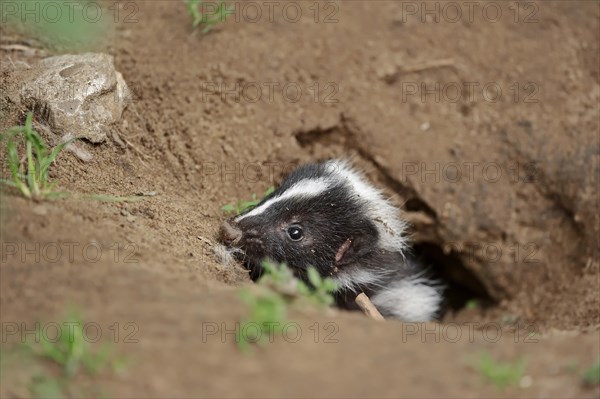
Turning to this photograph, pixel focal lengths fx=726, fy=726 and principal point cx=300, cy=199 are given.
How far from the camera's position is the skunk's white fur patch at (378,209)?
575 centimetres

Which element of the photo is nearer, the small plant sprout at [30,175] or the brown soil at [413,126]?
the small plant sprout at [30,175]

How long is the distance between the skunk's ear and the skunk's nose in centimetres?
88

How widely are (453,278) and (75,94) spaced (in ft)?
14.5

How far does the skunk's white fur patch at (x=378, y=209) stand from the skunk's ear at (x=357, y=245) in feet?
0.27

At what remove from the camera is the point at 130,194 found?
16.2 ft

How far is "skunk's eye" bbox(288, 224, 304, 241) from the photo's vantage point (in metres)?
5.41

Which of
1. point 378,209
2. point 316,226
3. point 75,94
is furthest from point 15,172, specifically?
point 378,209

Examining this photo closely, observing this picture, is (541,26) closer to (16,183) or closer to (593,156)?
(593,156)

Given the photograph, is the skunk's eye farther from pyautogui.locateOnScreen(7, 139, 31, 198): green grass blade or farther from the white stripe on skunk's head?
pyautogui.locateOnScreen(7, 139, 31, 198): green grass blade

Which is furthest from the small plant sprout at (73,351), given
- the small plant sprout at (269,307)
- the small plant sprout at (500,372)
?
the small plant sprout at (500,372)

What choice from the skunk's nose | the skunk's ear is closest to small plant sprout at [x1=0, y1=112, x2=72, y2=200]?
the skunk's nose

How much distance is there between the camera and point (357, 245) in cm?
569

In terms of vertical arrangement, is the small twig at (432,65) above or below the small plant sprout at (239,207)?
above

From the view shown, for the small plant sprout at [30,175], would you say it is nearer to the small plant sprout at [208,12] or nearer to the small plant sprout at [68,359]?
the small plant sprout at [68,359]
